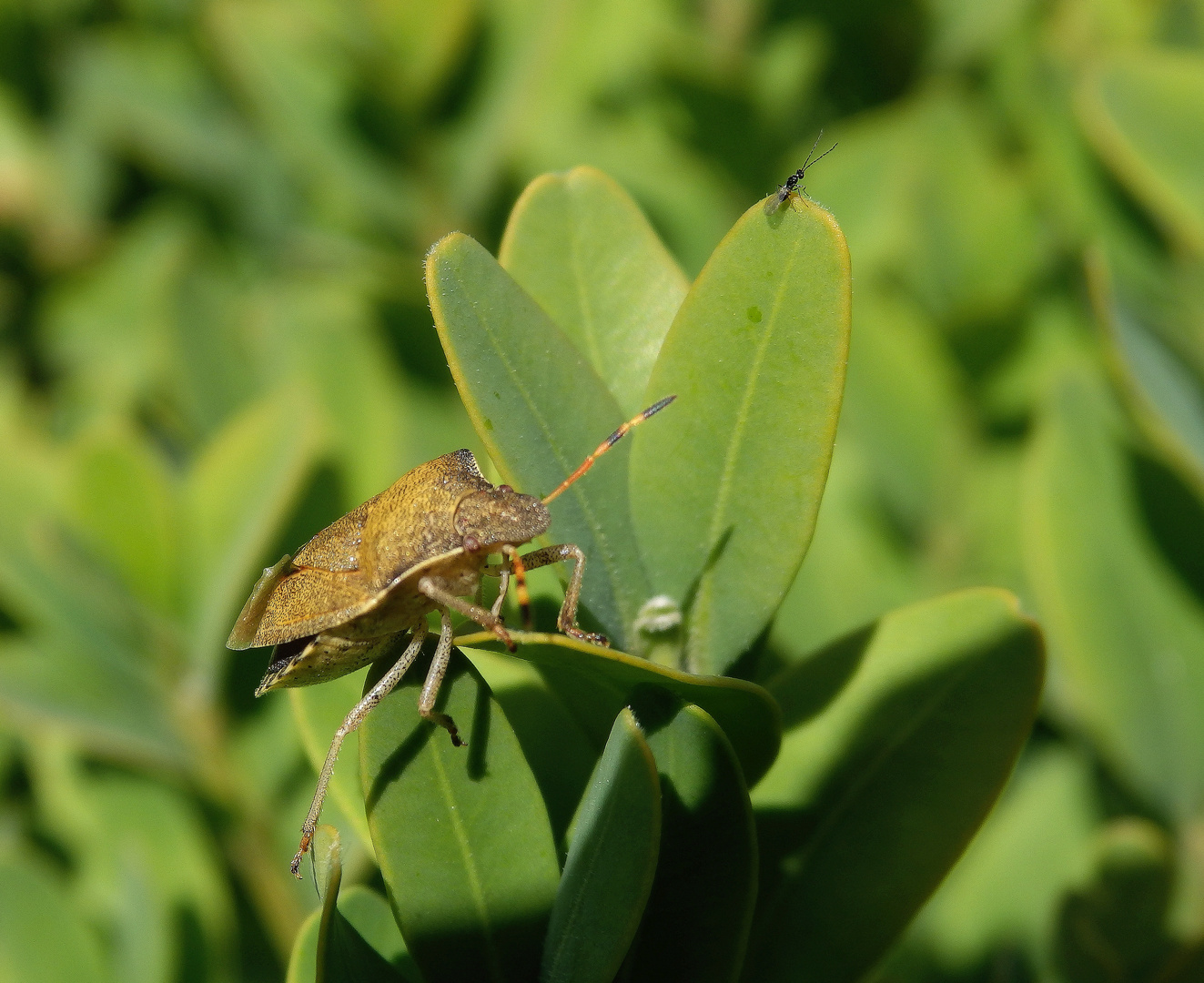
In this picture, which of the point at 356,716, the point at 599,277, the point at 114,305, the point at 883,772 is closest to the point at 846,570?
the point at 883,772

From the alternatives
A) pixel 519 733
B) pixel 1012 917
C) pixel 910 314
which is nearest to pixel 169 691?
pixel 519 733

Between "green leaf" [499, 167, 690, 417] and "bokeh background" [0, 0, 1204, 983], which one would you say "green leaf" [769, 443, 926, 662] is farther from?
"green leaf" [499, 167, 690, 417]

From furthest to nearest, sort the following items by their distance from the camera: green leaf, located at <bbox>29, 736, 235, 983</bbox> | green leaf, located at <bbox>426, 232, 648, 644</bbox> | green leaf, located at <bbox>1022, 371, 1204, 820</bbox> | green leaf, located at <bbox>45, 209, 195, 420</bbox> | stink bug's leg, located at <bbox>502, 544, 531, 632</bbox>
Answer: green leaf, located at <bbox>45, 209, 195, 420</bbox>
green leaf, located at <bbox>29, 736, 235, 983</bbox>
green leaf, located at <bbox>1022, 371, 1204, 820</bbox>
stink bug's leg, located at <bbox>502, 544, 531, 632</bbox>
green leaf, located at <bbox>426, 232, 648, 644</bbox>

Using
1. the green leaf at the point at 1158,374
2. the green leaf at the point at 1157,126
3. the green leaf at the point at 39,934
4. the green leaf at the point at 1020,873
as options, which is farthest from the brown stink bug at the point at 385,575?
the green leaf at the point at 1157,126

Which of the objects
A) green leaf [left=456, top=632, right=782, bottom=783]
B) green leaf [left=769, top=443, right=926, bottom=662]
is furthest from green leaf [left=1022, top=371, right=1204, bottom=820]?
green leaf [left=456, top=632, right=782, bottom=783]

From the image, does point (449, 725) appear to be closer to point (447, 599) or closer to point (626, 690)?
point (626, 690)
